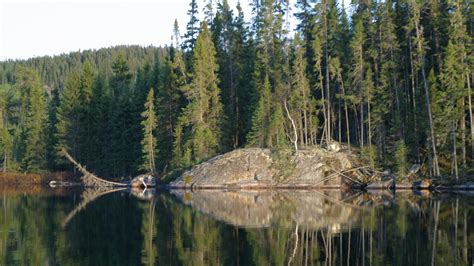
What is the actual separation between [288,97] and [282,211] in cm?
3217

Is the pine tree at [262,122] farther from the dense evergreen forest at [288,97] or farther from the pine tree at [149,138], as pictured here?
the pine tree at [149,138]

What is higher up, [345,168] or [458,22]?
[458,22]

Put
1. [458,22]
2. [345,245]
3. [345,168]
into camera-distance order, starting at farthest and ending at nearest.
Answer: [345,168], [458,22], [345,245]

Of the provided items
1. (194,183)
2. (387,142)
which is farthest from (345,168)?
(194,183)

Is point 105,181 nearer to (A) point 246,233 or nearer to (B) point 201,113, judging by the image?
(B) point 201,113

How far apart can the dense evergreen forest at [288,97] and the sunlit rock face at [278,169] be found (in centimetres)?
199

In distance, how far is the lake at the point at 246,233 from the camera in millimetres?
21266

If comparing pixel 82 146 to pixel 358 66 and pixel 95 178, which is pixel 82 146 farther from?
pixel 358 66

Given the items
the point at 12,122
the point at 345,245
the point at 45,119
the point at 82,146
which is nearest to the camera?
the point at 345,245

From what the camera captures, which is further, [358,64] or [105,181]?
[105,181]

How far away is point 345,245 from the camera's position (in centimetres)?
2331

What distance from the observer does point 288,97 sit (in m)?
67.1

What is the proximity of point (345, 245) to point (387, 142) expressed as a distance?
39428 millimetres

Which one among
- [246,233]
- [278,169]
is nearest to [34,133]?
[278,169]
